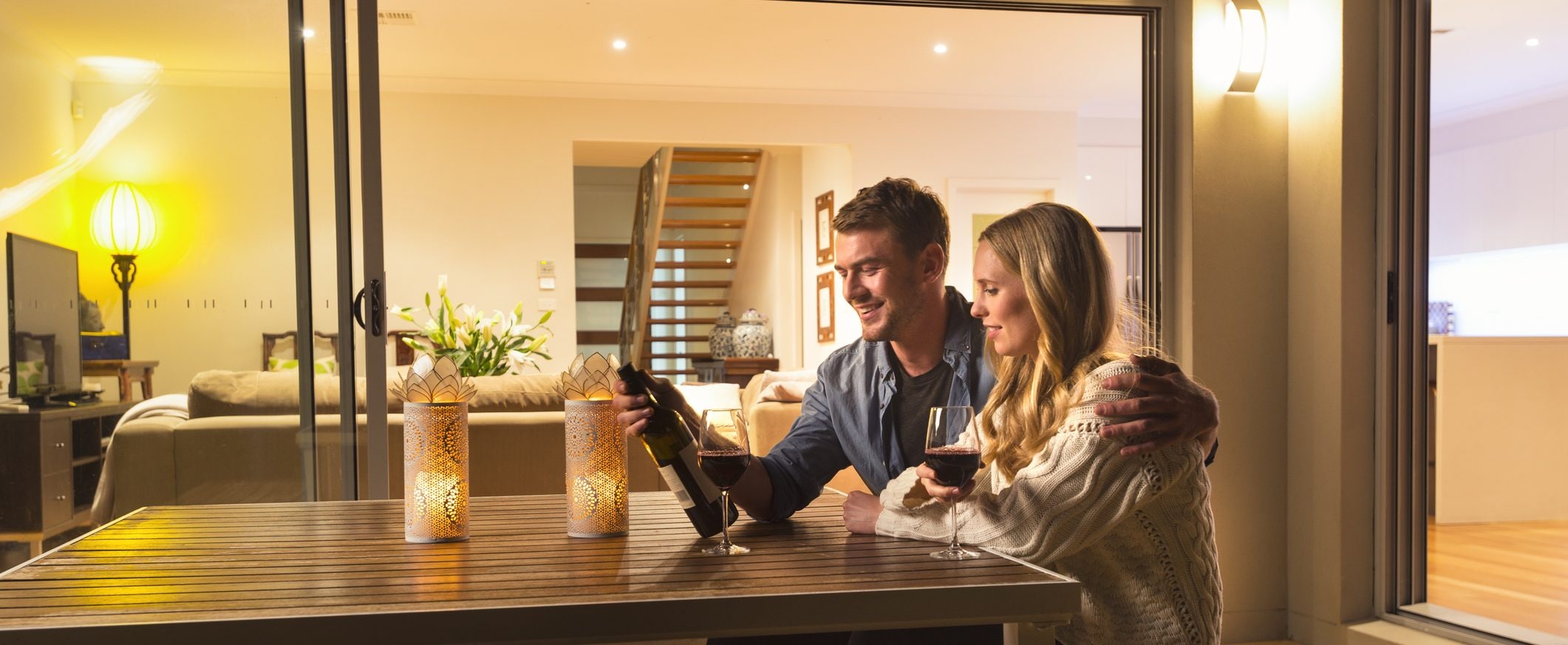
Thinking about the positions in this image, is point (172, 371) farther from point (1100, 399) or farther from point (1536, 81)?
point (1536, 81)

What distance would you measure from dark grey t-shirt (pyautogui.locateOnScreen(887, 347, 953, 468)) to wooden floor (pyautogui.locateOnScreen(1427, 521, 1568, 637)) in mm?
2315

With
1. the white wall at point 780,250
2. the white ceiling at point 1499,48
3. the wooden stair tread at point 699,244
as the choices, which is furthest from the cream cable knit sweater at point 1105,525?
the wooden stair tread at point 699,244

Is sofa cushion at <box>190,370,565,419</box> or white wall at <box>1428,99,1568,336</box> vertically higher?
white wall at <box>1428,99,1568,336</box>

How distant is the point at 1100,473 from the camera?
1254 mm

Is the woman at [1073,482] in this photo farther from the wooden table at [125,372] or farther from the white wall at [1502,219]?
the white wall at [1502,219]

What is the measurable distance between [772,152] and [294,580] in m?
9.07

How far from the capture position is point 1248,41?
3434 mm

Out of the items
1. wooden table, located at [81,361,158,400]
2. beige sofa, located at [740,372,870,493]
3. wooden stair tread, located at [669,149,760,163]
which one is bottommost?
beige sofa, located at [740,372,870,493]

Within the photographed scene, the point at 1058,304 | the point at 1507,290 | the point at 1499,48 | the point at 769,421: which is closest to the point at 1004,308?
the point at 1058,304

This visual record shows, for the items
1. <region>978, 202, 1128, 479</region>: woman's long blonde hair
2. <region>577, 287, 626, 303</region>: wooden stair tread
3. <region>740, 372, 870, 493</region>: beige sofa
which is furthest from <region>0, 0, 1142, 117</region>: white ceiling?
<region>978, 202, 1128, 479</region>: woman's long blonde hair

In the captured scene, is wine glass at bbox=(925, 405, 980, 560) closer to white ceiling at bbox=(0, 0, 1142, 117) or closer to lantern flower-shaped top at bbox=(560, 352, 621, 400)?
lantern flower-shaped top at bbox=(560, 352, 621, 400)

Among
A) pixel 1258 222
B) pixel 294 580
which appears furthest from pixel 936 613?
pixel 1258 222

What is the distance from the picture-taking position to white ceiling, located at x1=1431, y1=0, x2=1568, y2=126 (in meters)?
5.31

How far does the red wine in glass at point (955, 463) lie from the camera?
1186 mm
